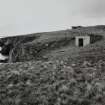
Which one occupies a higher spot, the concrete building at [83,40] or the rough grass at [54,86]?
the concrete building at [83,40]

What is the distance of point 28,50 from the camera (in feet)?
138

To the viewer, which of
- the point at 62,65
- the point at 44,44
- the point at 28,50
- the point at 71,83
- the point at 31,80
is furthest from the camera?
the point at 44,44

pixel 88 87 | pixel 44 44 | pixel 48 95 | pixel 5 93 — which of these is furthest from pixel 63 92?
pixel 44 44

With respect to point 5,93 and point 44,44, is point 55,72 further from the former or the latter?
point 44,44

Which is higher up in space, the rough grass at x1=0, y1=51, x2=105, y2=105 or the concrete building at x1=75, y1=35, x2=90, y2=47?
the concrete building at x1=75, y1=35, x2=90, y2=47

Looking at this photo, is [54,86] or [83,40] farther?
[83,40]

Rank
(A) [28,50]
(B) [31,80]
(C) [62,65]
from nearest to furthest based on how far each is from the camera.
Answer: (B) [31,80], (C) [62,65], (A) [28,50]

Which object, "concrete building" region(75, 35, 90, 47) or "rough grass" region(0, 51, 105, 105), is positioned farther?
"concrete building" region(75, 35, 90, 47)

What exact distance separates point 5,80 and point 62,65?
5.08 meters

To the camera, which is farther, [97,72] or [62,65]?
[62,65]

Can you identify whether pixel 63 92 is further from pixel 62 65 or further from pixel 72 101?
pixel 62 65

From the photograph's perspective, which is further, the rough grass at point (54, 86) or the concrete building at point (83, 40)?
the concrete building at point (83, 40)

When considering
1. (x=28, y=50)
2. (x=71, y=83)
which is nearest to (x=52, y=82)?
(x=71, y=83)

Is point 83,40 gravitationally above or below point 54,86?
above
